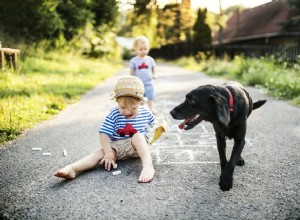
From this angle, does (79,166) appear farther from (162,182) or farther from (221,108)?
(221,108)

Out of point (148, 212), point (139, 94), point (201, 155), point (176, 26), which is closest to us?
point (148, 212)

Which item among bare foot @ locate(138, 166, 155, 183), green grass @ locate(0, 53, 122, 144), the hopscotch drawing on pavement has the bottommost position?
the hopscotch drawing on pavement

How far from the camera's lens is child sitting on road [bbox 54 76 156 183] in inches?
142

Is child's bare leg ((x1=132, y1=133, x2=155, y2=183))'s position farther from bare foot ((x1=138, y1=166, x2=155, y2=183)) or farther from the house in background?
the house in background

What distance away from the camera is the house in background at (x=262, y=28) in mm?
23922

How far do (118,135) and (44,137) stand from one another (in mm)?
1620

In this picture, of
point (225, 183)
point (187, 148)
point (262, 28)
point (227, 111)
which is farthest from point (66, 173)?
point (262, 28)

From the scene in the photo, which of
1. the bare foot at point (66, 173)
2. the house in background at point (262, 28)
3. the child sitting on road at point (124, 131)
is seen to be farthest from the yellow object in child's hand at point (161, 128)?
the house in background at point (262, 28)

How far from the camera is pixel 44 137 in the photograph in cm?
496

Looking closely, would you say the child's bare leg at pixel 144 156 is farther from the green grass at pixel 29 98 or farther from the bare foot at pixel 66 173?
the green grass at pixel 29 98

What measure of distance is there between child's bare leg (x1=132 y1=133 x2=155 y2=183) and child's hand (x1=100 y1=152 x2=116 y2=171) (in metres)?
0.28

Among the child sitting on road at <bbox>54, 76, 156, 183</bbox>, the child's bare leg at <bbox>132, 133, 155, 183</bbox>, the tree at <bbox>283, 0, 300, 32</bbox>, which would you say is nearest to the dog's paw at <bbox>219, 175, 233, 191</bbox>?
the child's bare leg at <bbox>132, 133, 155, 183</bbox>

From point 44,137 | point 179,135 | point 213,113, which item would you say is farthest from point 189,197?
point 44,137

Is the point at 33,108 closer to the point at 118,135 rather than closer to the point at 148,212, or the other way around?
the point at 118,135
